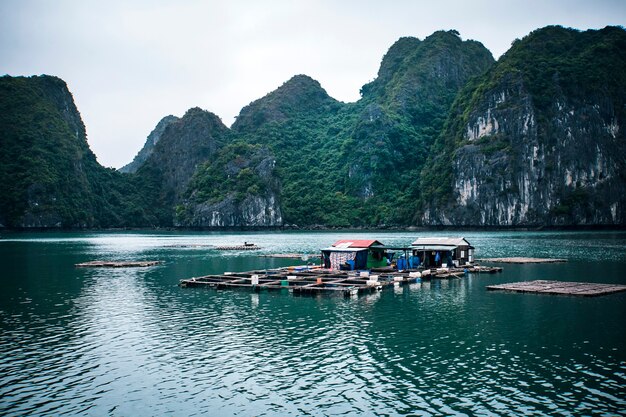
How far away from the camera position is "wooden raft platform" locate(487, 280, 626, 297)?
32522mm

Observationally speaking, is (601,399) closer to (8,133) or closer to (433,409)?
(433,409)

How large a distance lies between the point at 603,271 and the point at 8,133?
198 metres

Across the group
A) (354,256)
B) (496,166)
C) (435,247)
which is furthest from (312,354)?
(496,166)

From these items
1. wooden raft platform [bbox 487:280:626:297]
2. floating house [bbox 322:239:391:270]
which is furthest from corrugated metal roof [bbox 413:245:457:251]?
wooden raft platform [bbox 487:280:626:297]

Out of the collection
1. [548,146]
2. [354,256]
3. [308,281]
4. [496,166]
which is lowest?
[308,281]

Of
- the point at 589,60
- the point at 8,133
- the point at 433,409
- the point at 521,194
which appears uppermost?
the point at 589,60

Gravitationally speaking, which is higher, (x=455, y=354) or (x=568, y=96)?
(x=568, y=96)

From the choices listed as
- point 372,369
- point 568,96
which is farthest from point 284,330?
point 568,96

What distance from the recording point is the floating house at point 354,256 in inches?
1829

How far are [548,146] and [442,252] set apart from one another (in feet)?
389

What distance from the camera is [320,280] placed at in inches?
1457

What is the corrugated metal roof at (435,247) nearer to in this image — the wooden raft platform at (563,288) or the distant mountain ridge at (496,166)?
the wooden raft platform at (563,288)

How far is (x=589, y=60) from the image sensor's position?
159 meters

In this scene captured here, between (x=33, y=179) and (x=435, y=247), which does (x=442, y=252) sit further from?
(x=33, y=179)
